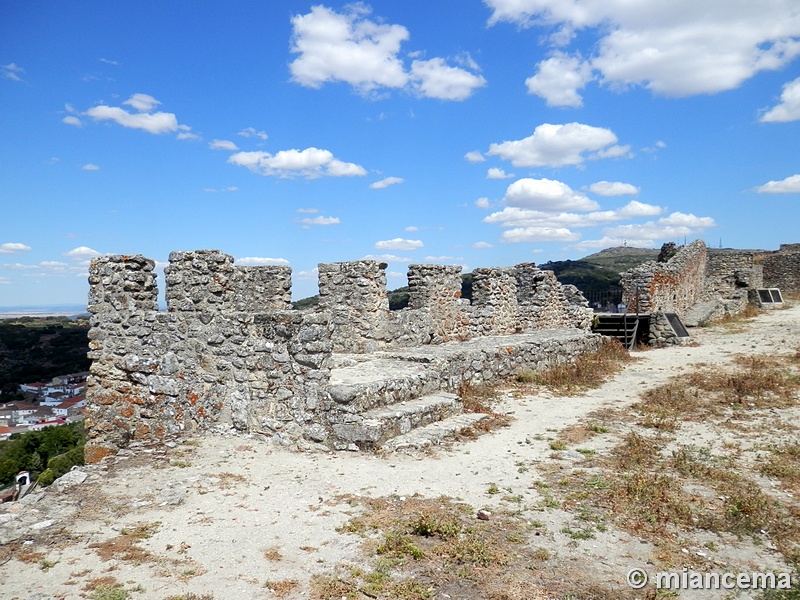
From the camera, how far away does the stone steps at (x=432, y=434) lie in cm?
732

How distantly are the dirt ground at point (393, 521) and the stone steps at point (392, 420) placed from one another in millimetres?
267

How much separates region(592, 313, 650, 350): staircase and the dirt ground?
10.6 meters

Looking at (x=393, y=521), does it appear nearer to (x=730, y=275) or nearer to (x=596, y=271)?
(x=730, y=275)

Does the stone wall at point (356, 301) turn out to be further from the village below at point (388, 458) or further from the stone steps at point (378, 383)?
the stone steps at point (378, 383)

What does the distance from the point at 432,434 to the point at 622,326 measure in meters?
14.0

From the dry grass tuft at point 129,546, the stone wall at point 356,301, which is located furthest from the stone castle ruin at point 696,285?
the dry grass tuft at point 129,546

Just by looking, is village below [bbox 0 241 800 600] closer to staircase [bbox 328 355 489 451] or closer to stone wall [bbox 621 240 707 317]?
staircase [bbox 328 355 489 451]

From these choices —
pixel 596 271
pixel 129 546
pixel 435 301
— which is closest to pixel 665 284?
pixel 435 301

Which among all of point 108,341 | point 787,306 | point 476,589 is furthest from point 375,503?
point 787,306

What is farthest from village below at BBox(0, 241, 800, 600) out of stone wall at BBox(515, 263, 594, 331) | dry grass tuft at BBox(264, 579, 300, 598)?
stone wall at BBox(515, 263, 594, 331)

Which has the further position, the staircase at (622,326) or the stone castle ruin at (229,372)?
the staircase at (622,326)

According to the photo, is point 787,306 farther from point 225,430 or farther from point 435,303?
point 225,430

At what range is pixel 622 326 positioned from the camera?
19516mm

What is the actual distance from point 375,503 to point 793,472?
15.9ft
